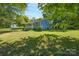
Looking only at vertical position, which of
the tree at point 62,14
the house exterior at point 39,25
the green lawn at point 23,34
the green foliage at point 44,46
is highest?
the tree at point 62,14

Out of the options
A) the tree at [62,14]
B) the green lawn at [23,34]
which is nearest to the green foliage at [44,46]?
the green lawn at [23,34]

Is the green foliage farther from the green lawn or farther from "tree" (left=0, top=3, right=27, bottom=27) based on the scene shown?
"tree" (left=0, top=3, right=27, bottom=27)

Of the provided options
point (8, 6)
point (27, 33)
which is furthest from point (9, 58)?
point (8, 6)

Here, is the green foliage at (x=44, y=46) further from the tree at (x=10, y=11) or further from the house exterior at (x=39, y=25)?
the tree at (x=10, y=11)

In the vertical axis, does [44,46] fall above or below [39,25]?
below

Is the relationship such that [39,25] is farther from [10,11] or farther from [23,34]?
[10,11]

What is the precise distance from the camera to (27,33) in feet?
7.52

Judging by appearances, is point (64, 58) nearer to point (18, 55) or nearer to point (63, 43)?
point (63, 43)

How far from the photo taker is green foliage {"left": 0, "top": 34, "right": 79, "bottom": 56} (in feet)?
7.46

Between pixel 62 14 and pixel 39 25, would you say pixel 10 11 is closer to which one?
pixel 39 25

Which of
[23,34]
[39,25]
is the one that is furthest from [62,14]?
[23,34]

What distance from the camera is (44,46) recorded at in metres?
2.29

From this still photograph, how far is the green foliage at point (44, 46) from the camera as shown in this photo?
7.46 ft

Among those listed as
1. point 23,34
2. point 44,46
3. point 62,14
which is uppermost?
point 62,14
